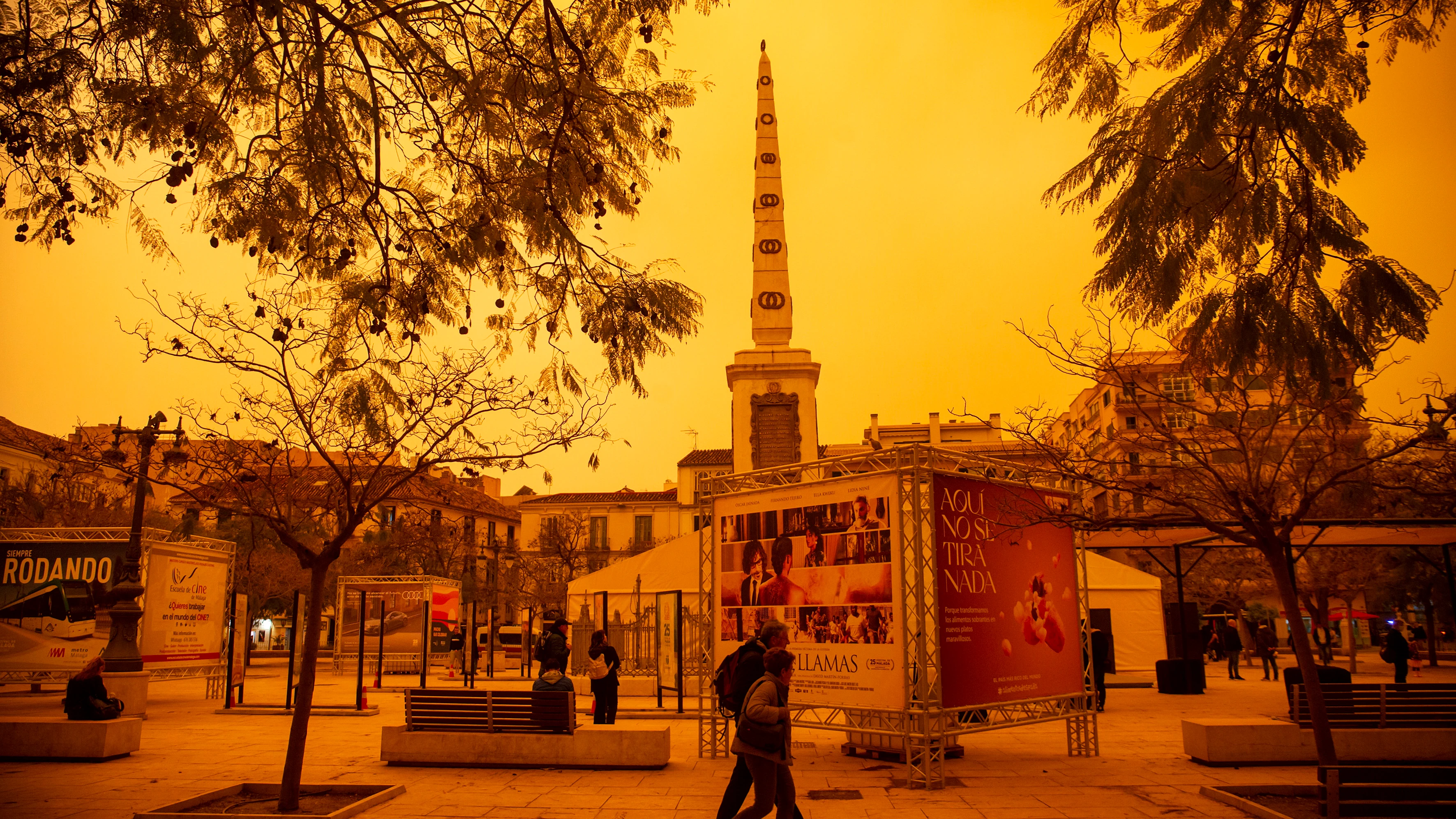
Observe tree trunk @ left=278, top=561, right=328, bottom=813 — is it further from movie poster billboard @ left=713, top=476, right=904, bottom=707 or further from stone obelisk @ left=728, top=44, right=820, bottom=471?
stone obelisk @ left=728, top=44, right=820, bottom=471

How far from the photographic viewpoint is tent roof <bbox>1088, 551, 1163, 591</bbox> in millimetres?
21516

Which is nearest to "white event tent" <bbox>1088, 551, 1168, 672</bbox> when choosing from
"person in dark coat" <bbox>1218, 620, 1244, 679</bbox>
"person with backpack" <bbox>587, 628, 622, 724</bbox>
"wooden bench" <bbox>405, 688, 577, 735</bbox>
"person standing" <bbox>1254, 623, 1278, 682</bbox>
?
"person in dark coat" <bbox>1218, 620, 1244, 679</bbox>

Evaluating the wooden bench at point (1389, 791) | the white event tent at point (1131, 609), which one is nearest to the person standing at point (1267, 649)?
the white event tent at point (1131, 609)

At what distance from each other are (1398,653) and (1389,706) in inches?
396

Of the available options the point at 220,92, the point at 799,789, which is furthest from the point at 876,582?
the point at 220,92

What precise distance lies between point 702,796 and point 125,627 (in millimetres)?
12669

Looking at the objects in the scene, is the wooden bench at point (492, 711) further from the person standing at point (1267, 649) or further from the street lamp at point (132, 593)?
the person standing at point (1267, 649)

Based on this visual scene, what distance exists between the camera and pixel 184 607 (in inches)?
733

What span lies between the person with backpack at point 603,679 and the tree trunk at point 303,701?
189 inches

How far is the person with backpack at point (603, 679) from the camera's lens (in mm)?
12234

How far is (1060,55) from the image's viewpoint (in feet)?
21.2

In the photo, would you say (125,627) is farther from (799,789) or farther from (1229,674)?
(1229,674)

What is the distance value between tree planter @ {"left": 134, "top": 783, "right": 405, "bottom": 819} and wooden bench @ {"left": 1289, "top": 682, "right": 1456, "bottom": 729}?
8.67m

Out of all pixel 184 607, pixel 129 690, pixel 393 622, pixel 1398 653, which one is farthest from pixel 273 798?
pixel 1398 653
